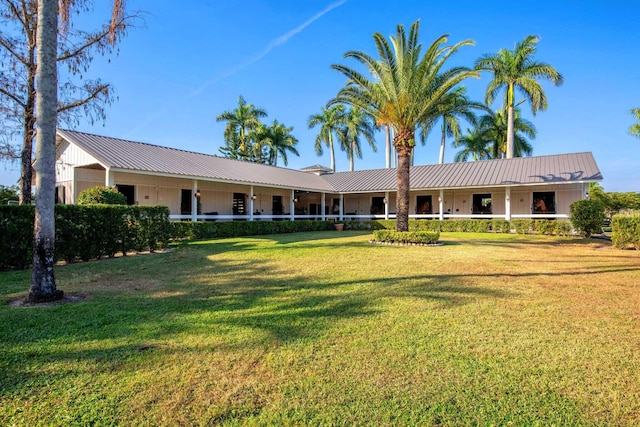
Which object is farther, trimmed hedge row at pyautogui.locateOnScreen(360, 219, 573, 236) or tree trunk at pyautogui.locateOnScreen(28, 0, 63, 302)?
trimmed hedge row at pyautogui.locateOnScreen(360, 219, 573, 236)

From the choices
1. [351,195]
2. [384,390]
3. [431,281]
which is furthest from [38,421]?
[351,195]

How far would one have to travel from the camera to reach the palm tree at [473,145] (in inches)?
1471

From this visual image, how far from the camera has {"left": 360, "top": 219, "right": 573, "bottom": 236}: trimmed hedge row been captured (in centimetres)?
1853

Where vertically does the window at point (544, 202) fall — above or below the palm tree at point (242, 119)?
below

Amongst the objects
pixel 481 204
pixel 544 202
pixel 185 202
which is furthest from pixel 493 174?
pixel 185 202

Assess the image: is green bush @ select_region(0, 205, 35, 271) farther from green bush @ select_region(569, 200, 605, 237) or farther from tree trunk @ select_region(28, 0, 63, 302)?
green bush @ select_region(569, 200, 605, 237)

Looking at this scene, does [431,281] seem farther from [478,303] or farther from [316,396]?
[316,396]

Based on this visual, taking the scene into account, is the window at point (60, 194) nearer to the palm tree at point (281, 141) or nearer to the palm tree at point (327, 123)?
the palm tree at point (281, 141)

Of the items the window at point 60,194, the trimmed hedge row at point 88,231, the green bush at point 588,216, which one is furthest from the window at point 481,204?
the window at point 60,194

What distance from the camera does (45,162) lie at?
5.47 m

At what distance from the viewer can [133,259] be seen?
9.76 metres

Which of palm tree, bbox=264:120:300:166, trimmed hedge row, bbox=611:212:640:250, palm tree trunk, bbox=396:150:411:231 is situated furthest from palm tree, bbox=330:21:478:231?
palm tree, bbox=264:120:300:166

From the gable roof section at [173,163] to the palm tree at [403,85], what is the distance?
8.50m

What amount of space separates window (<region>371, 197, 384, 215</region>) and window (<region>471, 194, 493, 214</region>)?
7031mm
